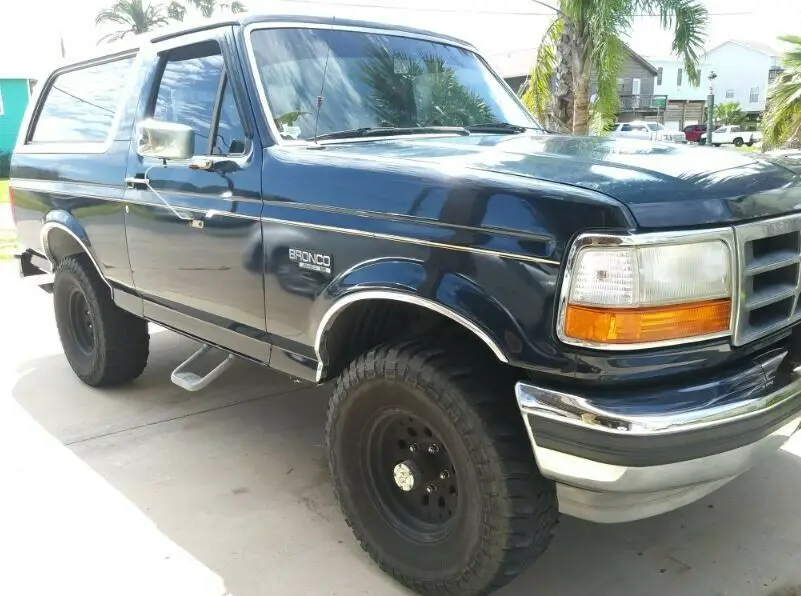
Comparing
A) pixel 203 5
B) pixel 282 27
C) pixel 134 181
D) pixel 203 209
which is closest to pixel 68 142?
pixel 134 181

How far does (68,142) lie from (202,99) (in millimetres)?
1622

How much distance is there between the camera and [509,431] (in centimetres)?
226

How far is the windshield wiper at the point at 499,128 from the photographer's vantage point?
3514mm

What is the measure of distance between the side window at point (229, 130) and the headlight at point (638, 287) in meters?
1.67

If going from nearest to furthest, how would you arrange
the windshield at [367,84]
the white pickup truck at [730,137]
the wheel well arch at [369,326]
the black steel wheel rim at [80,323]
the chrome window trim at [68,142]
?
the wheel well arch at [369,326]
the windshield at [367,84]
the chrome window trim at [68,142]
the black steel wheel rim at [80,323]
the white pickup truck at [730,137]

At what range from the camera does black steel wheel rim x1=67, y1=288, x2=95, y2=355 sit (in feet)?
15.7

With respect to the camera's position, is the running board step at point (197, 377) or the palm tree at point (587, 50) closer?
the running board step at point (197, 377)

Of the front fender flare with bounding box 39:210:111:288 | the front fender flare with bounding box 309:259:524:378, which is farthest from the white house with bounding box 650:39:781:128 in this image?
the front fender flare with bounding box 309:259:524:378

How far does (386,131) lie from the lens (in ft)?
10.4

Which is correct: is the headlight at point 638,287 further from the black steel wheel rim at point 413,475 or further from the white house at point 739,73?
the white house at point 739,73

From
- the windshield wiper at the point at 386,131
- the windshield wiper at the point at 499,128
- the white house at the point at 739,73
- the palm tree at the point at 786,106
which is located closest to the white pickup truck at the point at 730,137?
the white house at the point at 739,73

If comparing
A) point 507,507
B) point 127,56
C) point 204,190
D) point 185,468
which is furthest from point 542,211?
point 127,56

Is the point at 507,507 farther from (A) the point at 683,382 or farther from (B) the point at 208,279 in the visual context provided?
(B) the point at 208,279

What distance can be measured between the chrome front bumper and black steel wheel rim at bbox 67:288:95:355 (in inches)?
141
